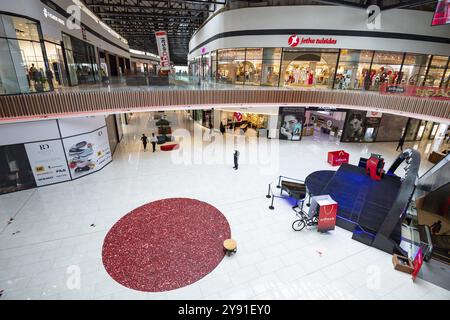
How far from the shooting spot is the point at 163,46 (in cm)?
1809

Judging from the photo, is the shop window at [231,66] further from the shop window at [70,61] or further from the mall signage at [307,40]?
the shop window at [70,61]

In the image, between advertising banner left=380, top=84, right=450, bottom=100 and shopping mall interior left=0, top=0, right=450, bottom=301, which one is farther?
advertising banner left=380, top=84, right=450, bottom=100

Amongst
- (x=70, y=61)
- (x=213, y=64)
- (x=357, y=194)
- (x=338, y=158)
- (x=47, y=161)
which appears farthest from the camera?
(x=213, y=64)

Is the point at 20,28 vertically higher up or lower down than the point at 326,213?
higher up

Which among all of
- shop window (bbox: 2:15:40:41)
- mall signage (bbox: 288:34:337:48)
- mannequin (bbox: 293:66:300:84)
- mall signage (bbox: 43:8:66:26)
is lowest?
mannequin (bbox: 293:66:300:84)

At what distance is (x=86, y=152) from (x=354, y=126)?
72.1 feet

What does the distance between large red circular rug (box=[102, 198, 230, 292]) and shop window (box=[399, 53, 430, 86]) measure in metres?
21.3

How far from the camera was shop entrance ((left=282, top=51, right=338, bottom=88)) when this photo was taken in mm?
19328

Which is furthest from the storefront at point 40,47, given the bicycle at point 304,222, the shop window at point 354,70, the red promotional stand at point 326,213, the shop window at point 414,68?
the shop window at point 414,68

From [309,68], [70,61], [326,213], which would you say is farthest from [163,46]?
[326,213]

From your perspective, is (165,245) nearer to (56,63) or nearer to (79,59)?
(56,63)

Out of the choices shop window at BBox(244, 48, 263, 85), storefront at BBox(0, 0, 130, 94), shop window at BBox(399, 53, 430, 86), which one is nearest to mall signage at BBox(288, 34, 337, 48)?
shop window at BBox(244, 48, 263, 85)

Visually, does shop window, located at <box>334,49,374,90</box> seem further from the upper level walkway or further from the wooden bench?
the wooden bench
